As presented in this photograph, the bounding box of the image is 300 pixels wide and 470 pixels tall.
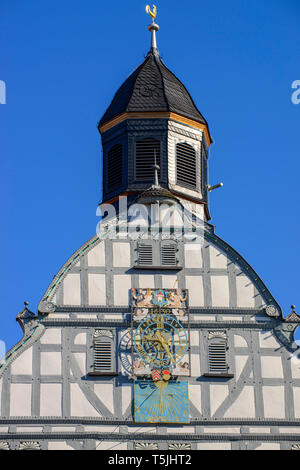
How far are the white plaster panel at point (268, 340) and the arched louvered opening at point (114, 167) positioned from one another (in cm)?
750

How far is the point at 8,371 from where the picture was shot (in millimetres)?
43500

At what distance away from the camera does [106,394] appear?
43.4 m

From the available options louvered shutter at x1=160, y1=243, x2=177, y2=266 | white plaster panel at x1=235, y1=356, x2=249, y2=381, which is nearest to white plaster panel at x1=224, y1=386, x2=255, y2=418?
white plaster panel at x1=235, y1=356, x2=249, y2=381

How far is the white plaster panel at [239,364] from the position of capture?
44125 millimetres

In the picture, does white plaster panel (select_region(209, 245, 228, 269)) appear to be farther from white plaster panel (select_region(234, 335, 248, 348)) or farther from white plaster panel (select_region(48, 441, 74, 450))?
white plaster panel (select_region(48, 441, 74, 450))

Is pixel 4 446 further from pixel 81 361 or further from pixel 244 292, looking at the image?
pixel 244 292

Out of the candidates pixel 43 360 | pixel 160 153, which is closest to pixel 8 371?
pixel 43 360

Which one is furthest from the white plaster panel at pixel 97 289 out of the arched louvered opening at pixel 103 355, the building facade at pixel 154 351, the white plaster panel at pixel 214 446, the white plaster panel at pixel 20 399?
the white plaster panel at pixel 214 446

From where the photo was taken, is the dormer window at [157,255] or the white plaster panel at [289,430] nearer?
the white plaster panel at [289,430]

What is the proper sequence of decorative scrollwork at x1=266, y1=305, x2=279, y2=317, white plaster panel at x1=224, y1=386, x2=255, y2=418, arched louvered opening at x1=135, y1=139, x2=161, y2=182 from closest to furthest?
white plaster panel at x1=224, y1=386, x2=255, y2=418 → decorative scrollwork at x1=266, y1=305, x2=279, y2=317 → arched louvered opening at x1=135, y1=139, x2=161, y2=182

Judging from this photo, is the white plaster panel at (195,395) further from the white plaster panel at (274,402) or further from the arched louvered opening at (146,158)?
the arched louvered opening at (146,158)

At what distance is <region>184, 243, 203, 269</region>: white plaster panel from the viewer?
45.7 meters

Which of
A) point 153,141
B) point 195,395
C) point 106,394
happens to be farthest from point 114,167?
point 195,395
